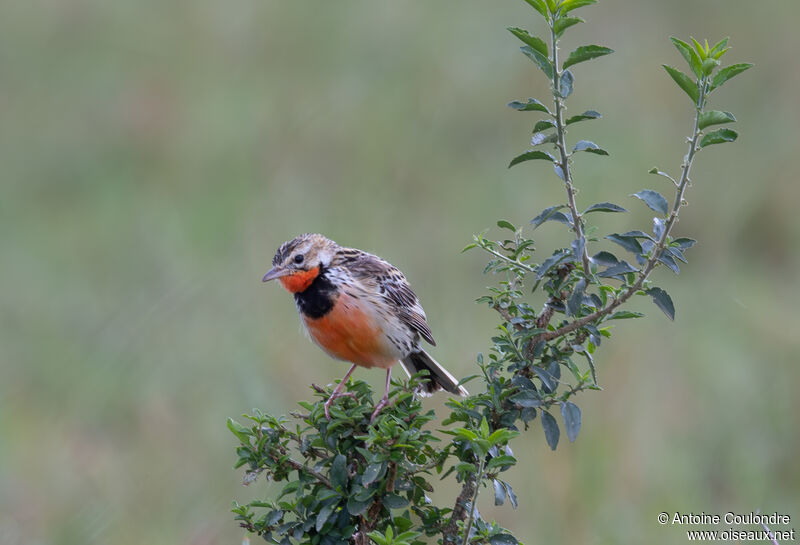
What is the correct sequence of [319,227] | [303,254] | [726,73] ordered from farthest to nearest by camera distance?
[319,227] → [303,254] → [726,73]

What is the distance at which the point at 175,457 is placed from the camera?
684cm

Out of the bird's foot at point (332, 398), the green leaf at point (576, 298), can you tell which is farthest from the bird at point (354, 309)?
the green leaf at point (576, 298)

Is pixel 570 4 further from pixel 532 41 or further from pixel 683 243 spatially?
pixel 683 243

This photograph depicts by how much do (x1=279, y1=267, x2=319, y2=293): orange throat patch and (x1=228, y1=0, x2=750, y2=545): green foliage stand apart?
1.30 m

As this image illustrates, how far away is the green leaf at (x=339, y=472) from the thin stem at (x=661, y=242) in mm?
758

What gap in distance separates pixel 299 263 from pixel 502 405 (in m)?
1.77

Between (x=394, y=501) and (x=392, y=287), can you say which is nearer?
(x=394, y=501)

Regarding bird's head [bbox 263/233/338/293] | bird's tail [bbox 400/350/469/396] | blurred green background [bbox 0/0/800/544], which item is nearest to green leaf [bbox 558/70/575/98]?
bird's tail [bbox 400/350/469/396]

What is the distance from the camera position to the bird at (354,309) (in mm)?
4641

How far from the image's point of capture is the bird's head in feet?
15.6

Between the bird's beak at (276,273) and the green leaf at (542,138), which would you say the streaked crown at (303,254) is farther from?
the green leaf at (542,138)

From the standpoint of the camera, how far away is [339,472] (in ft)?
10.9

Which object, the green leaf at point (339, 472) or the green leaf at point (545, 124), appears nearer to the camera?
the green leaf at point (545, 124)

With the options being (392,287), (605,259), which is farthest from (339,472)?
(392,287)
